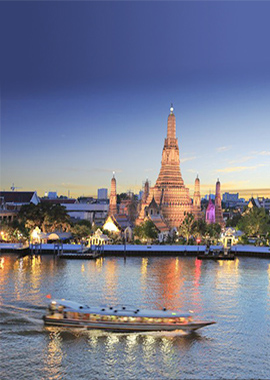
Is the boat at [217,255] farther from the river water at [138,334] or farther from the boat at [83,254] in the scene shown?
the boat at [83,254]

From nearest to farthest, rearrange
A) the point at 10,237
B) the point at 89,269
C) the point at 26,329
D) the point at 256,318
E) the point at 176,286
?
the point at 26,329 < the point at 256,318 < the point at 176,286 < the point at 89,269 < the point at 10,237

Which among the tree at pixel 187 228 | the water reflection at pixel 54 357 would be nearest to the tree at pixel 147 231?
the tree at pixel 187 228

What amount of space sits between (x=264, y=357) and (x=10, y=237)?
6702 centimetres

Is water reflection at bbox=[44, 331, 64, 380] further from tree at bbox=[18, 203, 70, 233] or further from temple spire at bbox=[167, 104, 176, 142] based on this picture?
temple spire at bbox=[167, 104, 176, 142]

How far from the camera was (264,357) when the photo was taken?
32562mm

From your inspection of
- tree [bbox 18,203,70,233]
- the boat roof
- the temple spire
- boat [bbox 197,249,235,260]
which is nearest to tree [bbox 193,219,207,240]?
boat [bbox 197,249,235,260]

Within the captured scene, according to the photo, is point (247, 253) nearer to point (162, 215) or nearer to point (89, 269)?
Result: point (162, 215)

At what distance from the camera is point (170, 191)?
10488 cm

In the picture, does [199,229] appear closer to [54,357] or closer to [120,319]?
[120,319]

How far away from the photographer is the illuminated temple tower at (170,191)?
335ft

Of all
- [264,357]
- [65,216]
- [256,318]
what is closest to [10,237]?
[65,216]

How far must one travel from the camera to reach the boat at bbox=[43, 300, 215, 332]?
37.3m

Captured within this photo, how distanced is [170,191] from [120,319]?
68651mm

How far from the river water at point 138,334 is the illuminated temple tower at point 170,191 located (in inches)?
1458
